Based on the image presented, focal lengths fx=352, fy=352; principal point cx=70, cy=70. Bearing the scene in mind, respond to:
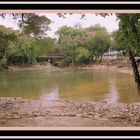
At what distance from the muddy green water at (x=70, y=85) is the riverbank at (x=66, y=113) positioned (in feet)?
0.20

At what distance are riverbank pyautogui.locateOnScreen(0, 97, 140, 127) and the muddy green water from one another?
2.4 inches

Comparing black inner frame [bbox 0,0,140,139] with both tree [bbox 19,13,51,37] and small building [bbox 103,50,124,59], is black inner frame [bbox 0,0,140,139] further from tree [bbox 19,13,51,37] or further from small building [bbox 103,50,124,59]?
small building [bbox 103,50,124,59]

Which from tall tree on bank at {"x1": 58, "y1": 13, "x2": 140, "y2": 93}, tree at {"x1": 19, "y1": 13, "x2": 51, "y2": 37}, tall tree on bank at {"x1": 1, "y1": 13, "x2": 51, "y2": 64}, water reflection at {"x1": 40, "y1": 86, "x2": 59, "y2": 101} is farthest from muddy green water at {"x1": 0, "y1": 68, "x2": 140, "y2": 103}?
tree at {"x1": 19, "y1": 13, "x2": 51, "y2": 37}

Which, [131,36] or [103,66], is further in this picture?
[103,66]

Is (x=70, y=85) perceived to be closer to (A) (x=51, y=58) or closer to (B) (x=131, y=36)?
(A) (x=51, y=58)

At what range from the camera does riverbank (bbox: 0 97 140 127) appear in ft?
9.33

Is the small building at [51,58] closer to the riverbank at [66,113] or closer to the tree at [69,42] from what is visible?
the tree at [69,42]

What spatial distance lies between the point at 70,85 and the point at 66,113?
0.36 m

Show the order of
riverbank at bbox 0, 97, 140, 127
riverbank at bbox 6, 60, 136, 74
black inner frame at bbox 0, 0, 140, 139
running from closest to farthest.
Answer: black inner frame at bbox 0, 0, 140, 139, riverbank at bbox 0, 97, 140, 127, riverbank at bbox 6, 60, 136, 74

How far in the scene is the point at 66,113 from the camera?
9.65 feet

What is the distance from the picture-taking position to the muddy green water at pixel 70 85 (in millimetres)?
3055
